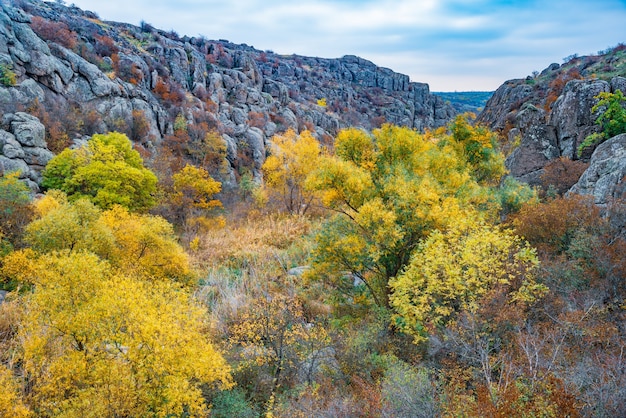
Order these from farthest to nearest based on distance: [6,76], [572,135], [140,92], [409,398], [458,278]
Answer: [140,92] < [6,76] < [572,135] < [458,278] < [409,398]

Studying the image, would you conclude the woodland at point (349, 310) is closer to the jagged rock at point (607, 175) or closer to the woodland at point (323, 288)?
the woodland at point (323, 288)

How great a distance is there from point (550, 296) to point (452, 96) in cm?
18315

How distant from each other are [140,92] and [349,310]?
38832mm

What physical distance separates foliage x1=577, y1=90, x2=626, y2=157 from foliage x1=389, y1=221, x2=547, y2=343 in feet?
42.1

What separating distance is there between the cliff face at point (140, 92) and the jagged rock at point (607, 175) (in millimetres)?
27842

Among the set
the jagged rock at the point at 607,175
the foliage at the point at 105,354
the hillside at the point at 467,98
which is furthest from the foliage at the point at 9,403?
the hillside at the point at 467,98

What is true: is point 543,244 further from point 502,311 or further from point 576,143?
point 576,143

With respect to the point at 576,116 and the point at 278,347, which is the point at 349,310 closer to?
the point at 278,347

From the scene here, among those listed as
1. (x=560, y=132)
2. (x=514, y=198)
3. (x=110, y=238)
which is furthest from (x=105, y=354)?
(x=560, y=132)

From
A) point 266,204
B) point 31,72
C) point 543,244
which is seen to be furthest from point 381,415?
point 31,72

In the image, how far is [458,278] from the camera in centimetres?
859

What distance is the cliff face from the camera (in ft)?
96.3

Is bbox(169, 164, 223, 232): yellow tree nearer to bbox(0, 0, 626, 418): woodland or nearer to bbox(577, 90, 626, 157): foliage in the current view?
bbox(0, 0, 626, 418): woodland

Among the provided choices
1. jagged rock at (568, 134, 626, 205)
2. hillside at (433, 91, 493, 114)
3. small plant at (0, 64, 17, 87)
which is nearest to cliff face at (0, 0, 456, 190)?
small plant at (0, 64, 17, 87)
